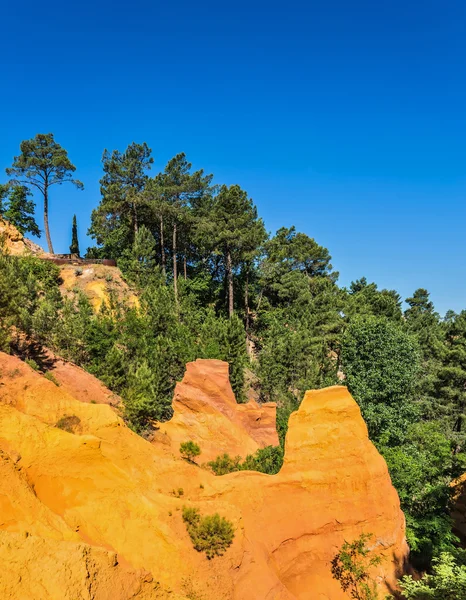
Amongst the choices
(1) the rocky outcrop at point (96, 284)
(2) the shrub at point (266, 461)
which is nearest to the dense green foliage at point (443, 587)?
(2) the shrub at point (266, 461)

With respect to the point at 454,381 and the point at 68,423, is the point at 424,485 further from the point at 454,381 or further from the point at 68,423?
the point at 68,423

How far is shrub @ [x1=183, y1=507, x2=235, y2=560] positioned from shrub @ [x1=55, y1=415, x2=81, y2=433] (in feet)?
18.1

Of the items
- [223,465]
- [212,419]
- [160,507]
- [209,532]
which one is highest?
Result: [160,507]

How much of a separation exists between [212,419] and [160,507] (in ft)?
39.2

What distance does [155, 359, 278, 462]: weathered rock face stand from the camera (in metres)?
22.6

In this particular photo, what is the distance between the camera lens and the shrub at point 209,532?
11.3 m

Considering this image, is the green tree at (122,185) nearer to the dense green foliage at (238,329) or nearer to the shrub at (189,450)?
the dense green foliage at (238,329)

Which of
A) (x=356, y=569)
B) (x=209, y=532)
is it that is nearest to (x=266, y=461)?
(x=356, y=569)

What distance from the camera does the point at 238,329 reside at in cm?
3234

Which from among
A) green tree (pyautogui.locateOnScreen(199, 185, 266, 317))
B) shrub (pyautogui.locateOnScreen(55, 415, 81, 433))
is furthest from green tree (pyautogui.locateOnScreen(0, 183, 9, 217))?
shrub (pyautogui.locateOnScreen(55, 415, 81, 433))

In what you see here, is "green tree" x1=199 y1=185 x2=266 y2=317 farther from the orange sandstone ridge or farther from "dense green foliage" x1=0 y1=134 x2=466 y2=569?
the orange sandstone ridge

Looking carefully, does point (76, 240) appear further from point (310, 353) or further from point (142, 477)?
point (142, 477)

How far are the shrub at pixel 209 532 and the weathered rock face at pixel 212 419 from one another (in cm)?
923

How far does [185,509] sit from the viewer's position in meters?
11.8
